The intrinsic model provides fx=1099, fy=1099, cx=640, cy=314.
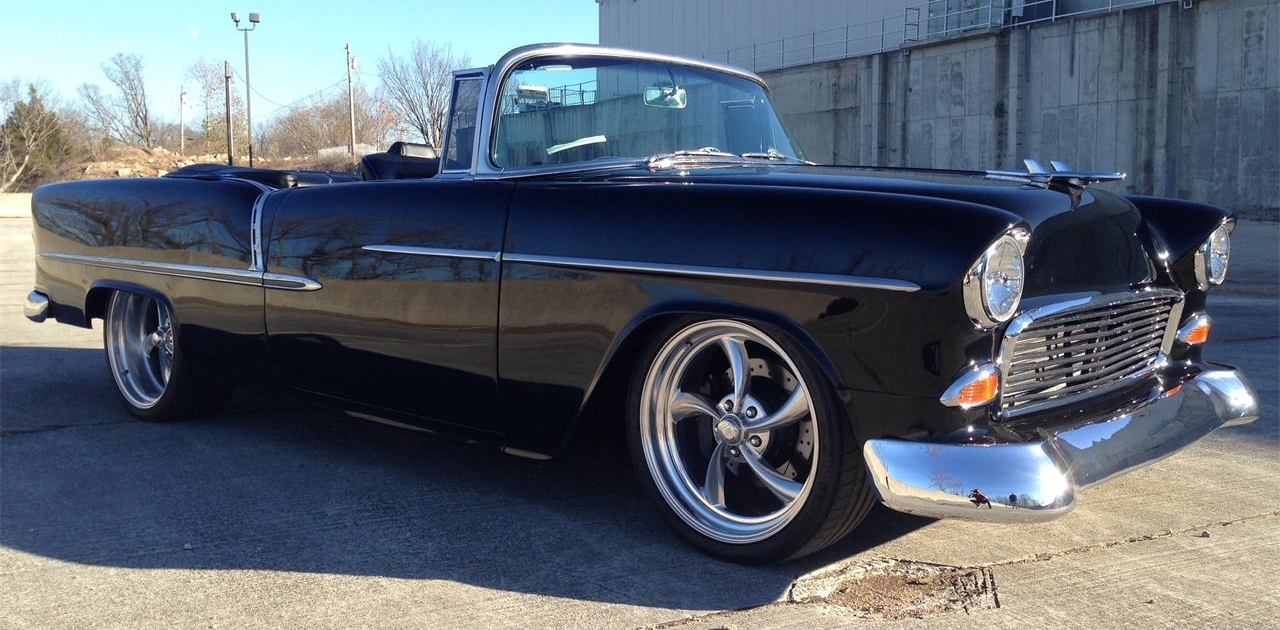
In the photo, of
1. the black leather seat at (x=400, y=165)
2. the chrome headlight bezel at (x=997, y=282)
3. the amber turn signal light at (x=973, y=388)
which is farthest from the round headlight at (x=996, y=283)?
the black leather seat at (x=400, y=165)

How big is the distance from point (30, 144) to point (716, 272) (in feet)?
174

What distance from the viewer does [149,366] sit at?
479 centimetres

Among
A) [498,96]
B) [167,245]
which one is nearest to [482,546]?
[498,96]

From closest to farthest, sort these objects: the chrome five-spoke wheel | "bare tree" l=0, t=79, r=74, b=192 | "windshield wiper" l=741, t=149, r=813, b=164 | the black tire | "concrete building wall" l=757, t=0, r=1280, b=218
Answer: "windshield wiper" l=741, t=149, r=813, b=164 → the black tire → the chrome five-spoke wheel → "concrete building wall" l=757, t=0, r=1280, b=218 → "bare tree" l=0, t=79, r=74, b=192

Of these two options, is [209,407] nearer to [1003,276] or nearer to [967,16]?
[1003,276]

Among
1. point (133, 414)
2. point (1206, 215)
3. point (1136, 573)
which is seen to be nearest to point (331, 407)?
point (133, 414)

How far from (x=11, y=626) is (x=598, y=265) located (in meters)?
1.63

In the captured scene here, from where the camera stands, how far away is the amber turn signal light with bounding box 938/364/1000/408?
8.05ft

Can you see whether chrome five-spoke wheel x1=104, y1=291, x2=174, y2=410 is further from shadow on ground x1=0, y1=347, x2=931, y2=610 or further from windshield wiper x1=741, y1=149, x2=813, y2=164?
windshield wiper x1=741, y1=149, x2=813, y2=164

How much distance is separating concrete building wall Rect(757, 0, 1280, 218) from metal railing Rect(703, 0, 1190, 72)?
54 cm

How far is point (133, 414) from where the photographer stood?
475 centimetres

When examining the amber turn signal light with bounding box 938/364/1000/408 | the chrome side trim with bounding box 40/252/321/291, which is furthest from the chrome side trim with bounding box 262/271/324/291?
the amber turn signal light with bounding box 938/364/1000/408

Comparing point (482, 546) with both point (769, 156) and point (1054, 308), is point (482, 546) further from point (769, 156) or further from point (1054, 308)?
point (769, 156)

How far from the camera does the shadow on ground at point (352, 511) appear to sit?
283cm
